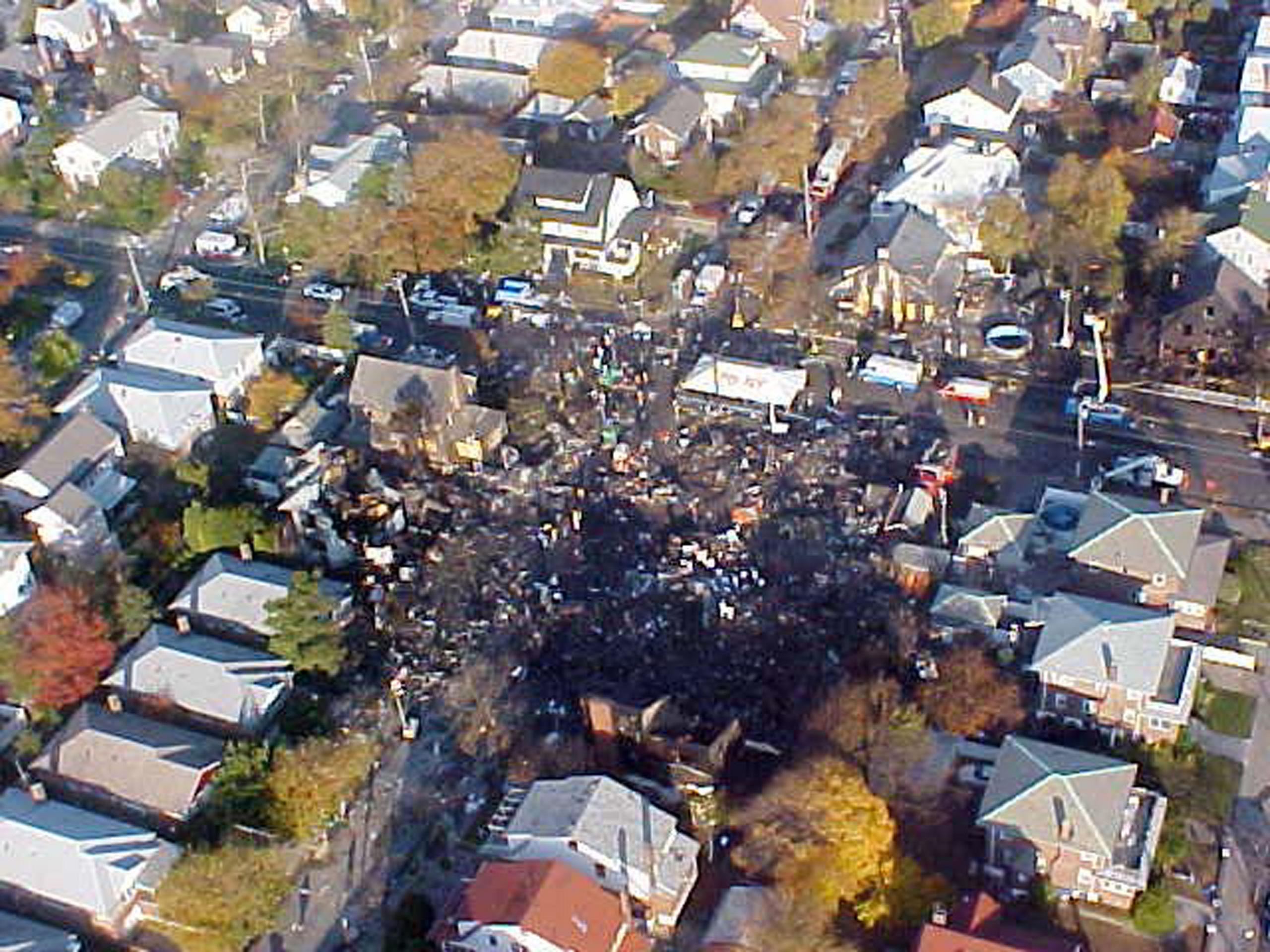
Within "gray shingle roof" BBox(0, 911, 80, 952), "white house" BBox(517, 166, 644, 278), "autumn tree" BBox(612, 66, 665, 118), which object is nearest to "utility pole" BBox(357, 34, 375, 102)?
"autumn tree" BBox(612, 66, 665, 118)

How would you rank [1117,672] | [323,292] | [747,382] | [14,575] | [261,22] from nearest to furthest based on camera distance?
[1117,672] < [14,575] < [747,382] < [323,292] < [261,22]

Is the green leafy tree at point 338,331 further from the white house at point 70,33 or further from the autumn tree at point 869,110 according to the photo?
the white house at point 70,33

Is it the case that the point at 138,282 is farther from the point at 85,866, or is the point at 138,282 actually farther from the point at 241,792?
the point at 85,866

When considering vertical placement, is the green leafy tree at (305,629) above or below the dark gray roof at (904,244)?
below

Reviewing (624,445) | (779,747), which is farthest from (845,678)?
(624,445)

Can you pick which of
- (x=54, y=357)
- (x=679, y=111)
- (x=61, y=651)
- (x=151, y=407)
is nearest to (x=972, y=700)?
(x=61, y=651)

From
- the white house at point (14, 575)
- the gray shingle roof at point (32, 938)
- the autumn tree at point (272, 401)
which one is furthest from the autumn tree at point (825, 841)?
the autumn tree at point (272, 401)
